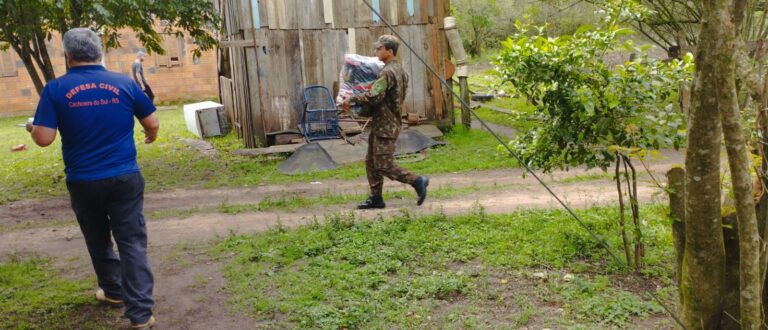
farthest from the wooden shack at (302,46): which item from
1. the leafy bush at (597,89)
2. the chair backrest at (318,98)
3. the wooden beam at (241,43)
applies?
the leafy bush at (597,89)

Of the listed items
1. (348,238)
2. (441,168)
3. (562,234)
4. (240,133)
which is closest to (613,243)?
(562,234)

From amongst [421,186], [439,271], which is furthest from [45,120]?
[421,186]

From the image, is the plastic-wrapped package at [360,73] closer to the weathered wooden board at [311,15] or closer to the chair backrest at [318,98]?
the chair backrest at [318,98]

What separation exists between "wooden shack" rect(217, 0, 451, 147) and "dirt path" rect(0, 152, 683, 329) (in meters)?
3.39

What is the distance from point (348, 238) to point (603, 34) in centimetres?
278

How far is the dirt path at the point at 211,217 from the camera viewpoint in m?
4.87

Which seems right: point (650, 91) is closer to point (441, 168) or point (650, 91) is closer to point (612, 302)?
point (612, 302)

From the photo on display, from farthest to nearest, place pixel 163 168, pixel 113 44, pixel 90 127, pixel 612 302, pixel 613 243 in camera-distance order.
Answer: pixel 163 168 → pixel 113 44 → pixel 613 243 → pixel 612 302 → pixel 90 127

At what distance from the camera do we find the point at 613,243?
18.6 feet

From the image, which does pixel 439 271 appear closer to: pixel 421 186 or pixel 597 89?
pixel 597 89

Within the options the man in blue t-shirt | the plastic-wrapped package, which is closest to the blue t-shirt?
the man in blue t-shirt

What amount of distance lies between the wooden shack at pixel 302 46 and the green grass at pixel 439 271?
681 centimetres

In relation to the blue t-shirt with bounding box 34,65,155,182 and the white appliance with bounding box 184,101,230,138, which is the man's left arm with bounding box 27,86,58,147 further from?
the white appliance with bounding box 184,101,230,138

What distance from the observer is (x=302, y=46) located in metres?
13.2
